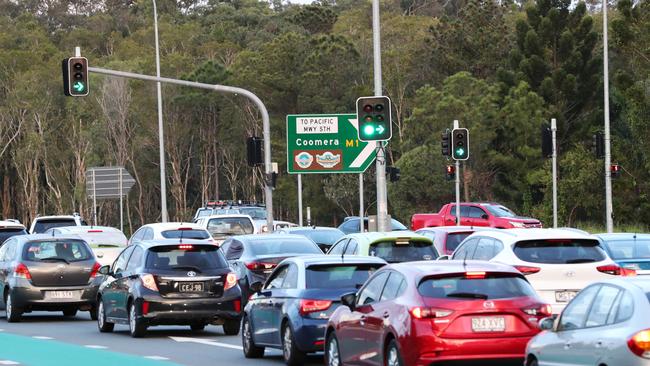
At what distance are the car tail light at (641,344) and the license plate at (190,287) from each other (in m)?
12.7

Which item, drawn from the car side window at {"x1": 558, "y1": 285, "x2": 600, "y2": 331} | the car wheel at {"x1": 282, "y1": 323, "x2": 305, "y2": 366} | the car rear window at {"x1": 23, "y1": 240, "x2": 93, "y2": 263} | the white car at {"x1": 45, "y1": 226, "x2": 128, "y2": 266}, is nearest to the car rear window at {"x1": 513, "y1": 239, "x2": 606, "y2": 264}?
→ the car wheel at {"x1": 282, "y1": 323, "x2": 305, "y2": 366}

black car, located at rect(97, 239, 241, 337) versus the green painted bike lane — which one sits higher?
black car, located at rect(97, 239, 241, 337)

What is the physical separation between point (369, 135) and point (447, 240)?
2778 mm

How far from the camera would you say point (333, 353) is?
17000mm

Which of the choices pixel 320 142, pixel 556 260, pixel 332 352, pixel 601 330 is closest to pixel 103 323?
pixel 556 260

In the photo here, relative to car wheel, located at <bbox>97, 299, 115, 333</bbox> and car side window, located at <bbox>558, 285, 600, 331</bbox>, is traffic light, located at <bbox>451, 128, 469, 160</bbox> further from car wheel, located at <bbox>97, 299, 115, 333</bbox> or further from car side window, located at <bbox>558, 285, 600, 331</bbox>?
car side window, located at <bbox>558, 285, 600, 331</bbox>

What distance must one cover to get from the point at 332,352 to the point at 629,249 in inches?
352

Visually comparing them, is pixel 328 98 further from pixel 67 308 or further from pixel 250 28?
pixel 67 308

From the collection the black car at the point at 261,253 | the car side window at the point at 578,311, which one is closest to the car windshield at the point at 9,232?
the black car at the point at 261,253

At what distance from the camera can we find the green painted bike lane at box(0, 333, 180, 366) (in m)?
20.0

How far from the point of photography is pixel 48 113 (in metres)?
110

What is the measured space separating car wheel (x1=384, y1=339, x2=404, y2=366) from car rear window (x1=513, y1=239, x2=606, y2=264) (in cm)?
572

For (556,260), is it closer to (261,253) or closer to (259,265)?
(259,265)

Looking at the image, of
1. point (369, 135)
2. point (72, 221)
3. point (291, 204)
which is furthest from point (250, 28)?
point (369, 135)
